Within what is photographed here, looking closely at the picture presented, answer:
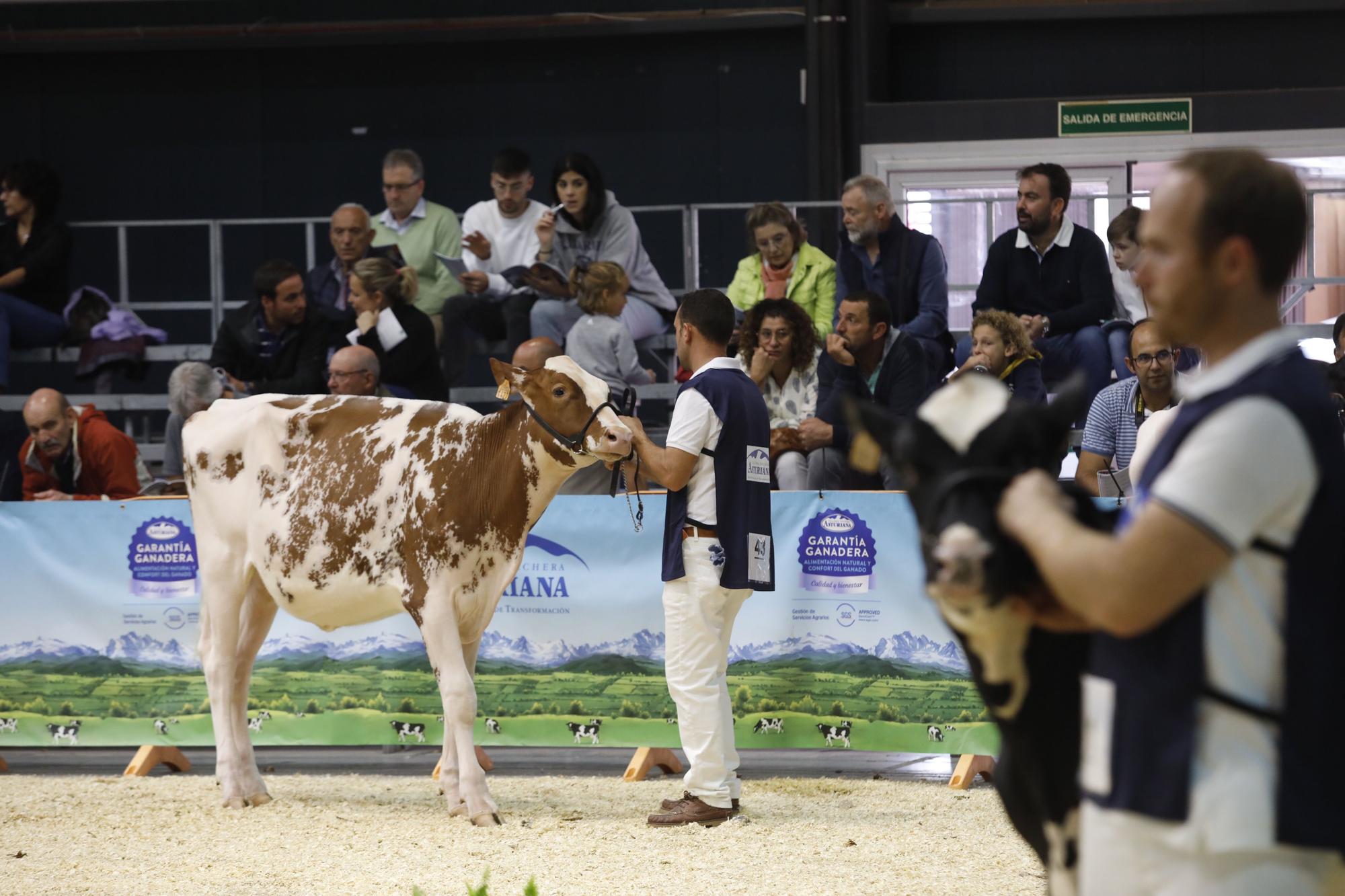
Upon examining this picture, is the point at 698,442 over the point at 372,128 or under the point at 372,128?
under

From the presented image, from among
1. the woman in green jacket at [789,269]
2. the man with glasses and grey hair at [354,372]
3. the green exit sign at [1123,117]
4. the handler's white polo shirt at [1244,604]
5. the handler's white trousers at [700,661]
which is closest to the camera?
the handler's white polo shirt at [1244,604]

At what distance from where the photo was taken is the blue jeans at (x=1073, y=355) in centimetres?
912

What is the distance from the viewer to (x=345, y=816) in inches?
261

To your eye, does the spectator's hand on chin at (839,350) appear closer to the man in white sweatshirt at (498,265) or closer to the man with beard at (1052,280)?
the man with beard at (1052,280)

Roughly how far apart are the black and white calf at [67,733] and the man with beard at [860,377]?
162 inches

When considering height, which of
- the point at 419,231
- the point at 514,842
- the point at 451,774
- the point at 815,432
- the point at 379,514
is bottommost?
the point at 514,842

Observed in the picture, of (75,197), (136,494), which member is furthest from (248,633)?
(75,197)

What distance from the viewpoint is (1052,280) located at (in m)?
9.49

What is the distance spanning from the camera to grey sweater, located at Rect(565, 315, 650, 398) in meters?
9.52

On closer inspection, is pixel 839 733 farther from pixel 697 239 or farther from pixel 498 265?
pixel 697 239

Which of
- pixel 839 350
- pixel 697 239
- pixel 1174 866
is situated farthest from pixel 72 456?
pixel 1174 866

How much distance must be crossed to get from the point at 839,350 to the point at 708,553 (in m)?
2.33

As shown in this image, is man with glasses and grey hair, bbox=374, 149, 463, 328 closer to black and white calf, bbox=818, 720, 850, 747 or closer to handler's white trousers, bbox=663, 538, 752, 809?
black and white calf, bbox=818, 720, 850, 747

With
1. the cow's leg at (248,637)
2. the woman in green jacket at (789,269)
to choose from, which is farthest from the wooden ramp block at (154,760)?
the woman in green jacket at (789,269)
